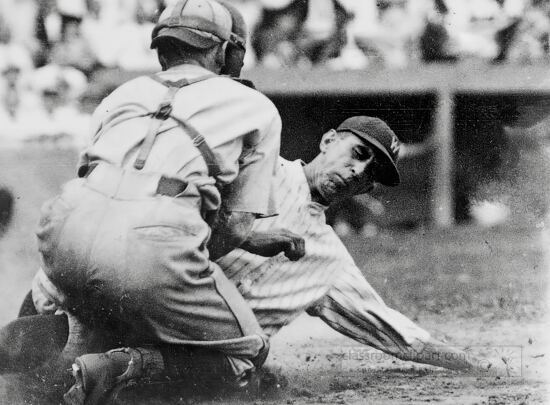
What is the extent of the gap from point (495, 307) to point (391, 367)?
23.8 inches

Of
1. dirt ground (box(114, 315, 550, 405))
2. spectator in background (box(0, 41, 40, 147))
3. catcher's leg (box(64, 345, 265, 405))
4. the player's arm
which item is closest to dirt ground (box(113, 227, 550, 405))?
dirt ground (box(114, 315, 550, 405))

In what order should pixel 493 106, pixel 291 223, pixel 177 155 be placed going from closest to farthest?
pixel 177 155, pixel 291 223, pixel 493 106

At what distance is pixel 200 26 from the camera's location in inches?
147

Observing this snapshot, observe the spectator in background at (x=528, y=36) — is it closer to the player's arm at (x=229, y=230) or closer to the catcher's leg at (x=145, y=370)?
the player's arm at (x=229, y=230)

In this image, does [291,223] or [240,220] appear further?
[291,223]

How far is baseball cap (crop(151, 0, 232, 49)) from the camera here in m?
3.73

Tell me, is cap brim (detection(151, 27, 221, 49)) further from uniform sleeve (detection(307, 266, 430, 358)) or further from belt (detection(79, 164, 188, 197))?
uniform sleeve (detection(307, 266, 430, 358))

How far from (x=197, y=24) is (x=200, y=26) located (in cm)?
1

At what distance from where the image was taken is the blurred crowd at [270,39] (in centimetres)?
447

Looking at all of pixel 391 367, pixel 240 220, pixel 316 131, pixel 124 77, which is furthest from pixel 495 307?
pixel 124 77

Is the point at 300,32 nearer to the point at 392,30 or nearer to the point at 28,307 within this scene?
the point at 392,30

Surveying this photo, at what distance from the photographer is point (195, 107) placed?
3574 millimetres

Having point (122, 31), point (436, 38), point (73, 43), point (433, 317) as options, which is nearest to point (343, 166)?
point (436, 38)

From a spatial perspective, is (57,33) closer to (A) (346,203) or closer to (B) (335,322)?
(A) (346,203)
